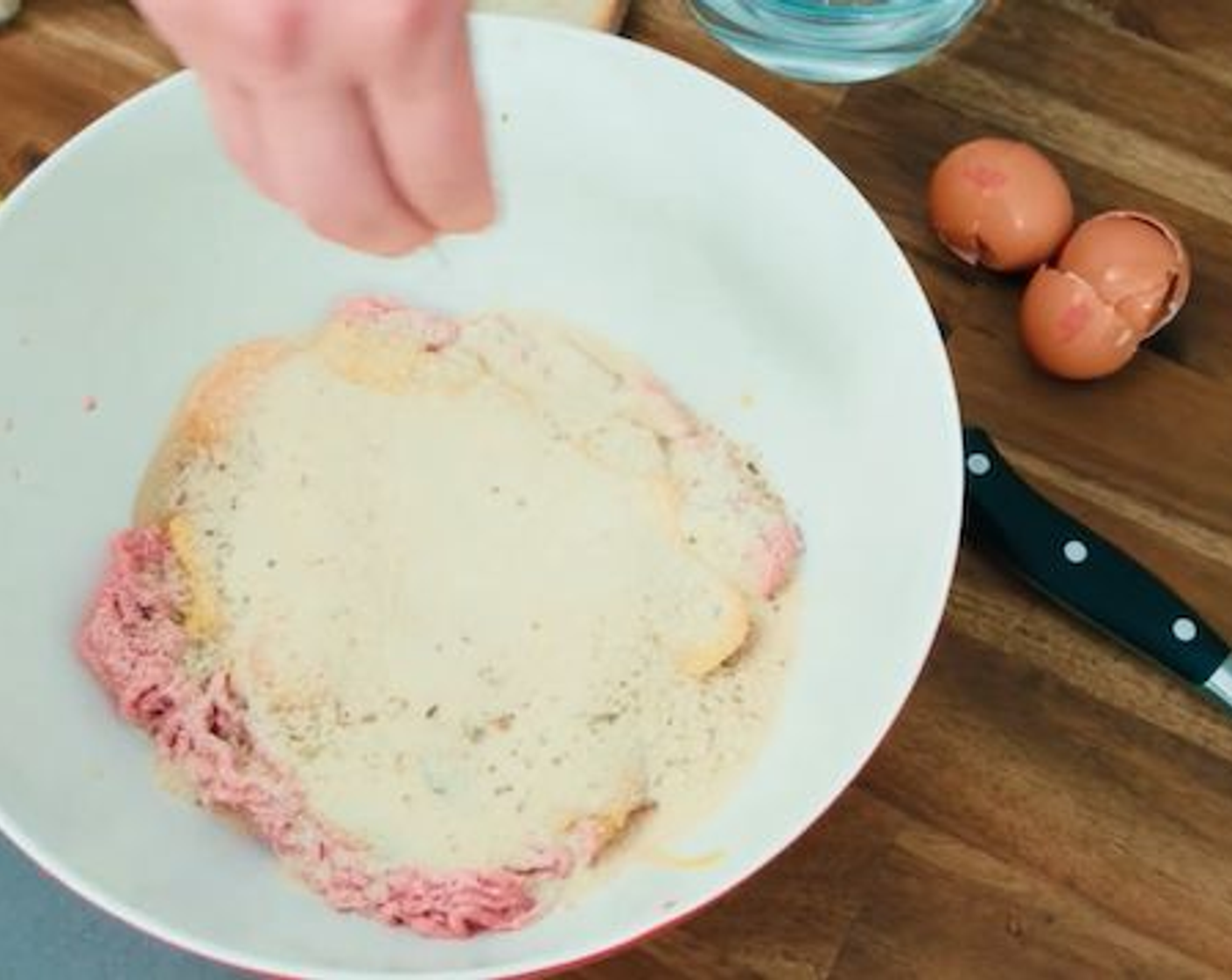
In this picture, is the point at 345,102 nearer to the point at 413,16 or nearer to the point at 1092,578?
the point at 413,16

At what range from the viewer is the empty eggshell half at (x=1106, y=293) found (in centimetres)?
93

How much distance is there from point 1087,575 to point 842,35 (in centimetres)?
36

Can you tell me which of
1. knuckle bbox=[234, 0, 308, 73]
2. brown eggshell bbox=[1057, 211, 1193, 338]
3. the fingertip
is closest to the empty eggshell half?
brown eggshell bbox=[1057, 211, 1193, 338]

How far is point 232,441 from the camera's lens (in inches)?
37.0

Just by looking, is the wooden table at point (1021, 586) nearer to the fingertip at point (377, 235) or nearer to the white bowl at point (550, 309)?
the white bowl at point (550, 309)

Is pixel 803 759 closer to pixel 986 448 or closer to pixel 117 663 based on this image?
pixel 986 448

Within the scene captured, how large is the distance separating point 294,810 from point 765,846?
0.22 meters

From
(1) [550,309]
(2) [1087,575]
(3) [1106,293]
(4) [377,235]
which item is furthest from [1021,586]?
(4) [377,235]

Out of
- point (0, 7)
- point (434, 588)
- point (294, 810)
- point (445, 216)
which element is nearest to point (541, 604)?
point (434, 588)

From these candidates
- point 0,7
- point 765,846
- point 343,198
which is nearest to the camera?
point 343,198

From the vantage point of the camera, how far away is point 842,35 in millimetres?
1063

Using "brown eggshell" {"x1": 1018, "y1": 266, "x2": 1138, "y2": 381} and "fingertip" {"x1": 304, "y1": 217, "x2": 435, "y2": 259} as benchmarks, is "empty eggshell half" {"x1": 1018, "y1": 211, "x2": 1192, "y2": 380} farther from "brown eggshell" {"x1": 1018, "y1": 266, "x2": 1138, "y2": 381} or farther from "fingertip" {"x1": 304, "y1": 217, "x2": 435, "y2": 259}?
"fingertip" {"x1": 304, "y1": 217, "x2": 435, "y2": 259}

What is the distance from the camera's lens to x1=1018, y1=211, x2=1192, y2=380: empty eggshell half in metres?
0.93

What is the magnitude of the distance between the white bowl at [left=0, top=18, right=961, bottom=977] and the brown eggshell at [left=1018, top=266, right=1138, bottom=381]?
0.12m
